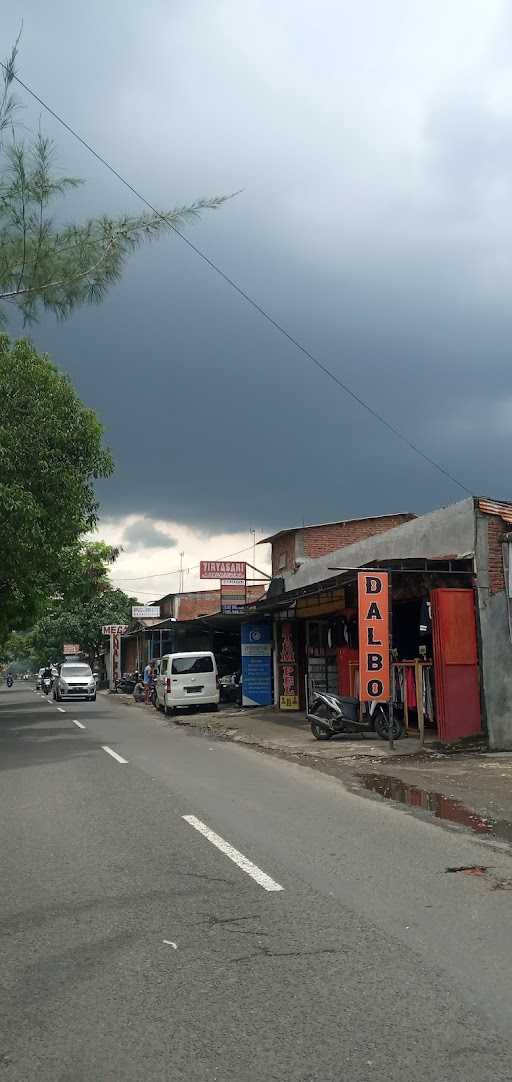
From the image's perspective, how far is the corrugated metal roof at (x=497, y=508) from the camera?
49.7 feet

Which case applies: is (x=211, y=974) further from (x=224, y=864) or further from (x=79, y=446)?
(x=79, y=446)

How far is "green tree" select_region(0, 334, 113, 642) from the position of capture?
17.2m

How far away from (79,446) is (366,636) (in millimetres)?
7972

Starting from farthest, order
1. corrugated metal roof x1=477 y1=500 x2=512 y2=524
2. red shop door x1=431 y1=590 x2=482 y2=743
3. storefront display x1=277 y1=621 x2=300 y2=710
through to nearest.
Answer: storefront display x1=277 y1=621 x2=300 y2=710
corrugated metal roof x1=477 y1=500 x2=512 y2=524
red shop door x1=431 y1=590 x2=482 y2=743

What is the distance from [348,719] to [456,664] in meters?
3.11

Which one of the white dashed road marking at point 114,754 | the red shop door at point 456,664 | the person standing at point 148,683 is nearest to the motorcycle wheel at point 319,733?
the red shop door at point 456,664

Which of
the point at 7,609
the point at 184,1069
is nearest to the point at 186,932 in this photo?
the point at 184,1069

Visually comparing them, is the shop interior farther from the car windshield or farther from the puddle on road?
the puddle on road

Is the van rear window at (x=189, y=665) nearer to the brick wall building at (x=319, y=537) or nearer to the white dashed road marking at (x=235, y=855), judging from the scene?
the brick wall building at (x=319, y=537)

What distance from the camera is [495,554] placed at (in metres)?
15.3

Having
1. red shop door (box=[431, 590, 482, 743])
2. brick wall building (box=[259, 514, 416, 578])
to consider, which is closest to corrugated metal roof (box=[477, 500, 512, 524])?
red shop door (box=[431, 590, 482, 743])

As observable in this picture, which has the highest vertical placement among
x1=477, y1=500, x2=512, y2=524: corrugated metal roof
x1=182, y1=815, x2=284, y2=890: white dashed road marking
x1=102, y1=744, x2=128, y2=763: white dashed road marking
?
x1=477, y1=500, x2=512, y2=524: corrugated metal roof

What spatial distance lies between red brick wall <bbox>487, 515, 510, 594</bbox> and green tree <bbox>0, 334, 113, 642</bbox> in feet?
28.8

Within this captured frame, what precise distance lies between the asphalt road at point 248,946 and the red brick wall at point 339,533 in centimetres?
2551
